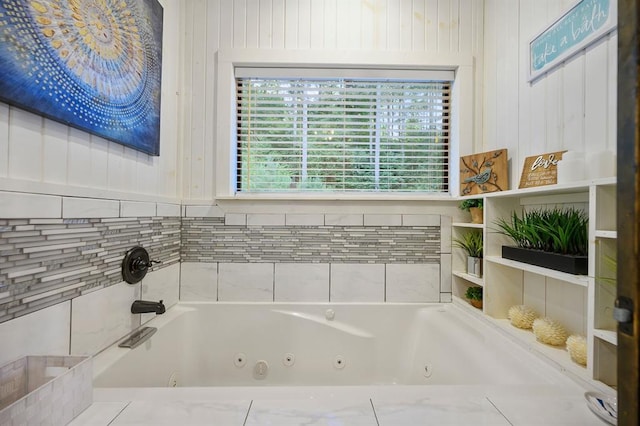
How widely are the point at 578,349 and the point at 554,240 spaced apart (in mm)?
355

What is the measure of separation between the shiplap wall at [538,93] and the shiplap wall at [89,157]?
1.73 m

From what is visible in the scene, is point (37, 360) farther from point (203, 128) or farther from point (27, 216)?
point (203, 128)

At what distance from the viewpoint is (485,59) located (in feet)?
5.52

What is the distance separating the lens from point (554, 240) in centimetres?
104

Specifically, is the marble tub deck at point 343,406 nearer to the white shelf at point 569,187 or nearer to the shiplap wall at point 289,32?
the white shelf at point 569,187

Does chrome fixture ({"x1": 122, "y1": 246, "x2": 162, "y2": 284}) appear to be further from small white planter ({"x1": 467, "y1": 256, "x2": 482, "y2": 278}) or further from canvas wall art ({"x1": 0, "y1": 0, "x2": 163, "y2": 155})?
small white planter ({"x1": 467, "y1": 256, "x2": 482, "y2": 278})

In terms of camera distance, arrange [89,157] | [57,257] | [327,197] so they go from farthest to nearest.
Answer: [327,197] → [89,157] → [57,257]

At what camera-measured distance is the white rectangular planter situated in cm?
58

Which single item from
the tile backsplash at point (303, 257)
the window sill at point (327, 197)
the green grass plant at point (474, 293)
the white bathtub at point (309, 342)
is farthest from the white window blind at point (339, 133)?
the white bathtub at point (309, 342)

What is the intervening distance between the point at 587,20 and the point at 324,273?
1.52 meters

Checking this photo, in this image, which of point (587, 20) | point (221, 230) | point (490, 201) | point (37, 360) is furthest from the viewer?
point (221, 230)

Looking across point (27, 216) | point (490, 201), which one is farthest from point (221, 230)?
point (490, 201)

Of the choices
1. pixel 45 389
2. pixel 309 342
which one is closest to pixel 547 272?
pixel 309 342

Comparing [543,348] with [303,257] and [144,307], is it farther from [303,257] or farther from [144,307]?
[144,307]
